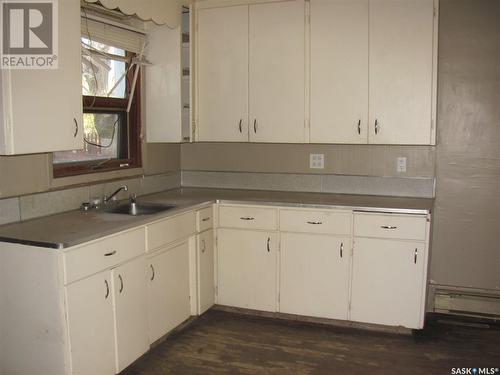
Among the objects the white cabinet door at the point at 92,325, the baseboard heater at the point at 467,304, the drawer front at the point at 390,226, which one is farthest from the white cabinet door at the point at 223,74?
the baseboard heater at the point at 467,304

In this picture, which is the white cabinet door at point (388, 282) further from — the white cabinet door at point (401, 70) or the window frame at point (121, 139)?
the window frame at point (121, 139)

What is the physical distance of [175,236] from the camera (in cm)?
331

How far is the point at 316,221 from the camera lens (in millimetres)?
3547

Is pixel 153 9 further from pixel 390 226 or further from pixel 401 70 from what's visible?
pixel 390 226

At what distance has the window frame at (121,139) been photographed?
3324mm

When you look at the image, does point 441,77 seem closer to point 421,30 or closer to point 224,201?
point 421,30

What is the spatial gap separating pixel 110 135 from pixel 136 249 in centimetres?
116

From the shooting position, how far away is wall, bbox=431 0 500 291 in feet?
12.0

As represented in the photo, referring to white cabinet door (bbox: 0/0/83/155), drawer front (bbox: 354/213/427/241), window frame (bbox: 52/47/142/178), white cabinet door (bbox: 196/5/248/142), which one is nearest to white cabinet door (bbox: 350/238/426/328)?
drawer front (bbox: 354/213/427/241)

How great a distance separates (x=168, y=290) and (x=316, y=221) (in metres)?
1.09

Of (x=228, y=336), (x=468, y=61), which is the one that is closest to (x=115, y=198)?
(x=228, y=336)

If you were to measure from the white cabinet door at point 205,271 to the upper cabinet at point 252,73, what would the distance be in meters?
0.83

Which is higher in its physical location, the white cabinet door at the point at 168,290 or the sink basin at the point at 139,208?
the sink basin at the point at 139,208

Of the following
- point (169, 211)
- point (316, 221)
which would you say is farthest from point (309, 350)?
point (169, 211)
